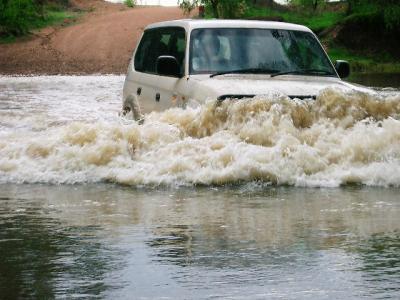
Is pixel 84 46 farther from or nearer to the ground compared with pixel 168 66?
nearer to the ground

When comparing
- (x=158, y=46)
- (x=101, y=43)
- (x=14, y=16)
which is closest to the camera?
(x=158, y=46)

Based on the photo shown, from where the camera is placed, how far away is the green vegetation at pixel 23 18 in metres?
52.5

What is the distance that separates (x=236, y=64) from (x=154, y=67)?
5.50 ft

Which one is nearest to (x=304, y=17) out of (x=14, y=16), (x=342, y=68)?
(x=14, y=16)

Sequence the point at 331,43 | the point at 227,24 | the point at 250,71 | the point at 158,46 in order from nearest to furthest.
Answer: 1. the point at 250,71
2. the point at 227,24
3. the point at 158,46
4. the point at 331,43

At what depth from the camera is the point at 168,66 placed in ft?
36.7

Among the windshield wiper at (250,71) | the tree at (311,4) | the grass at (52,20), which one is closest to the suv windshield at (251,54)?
the windshield wiper at (250,71)

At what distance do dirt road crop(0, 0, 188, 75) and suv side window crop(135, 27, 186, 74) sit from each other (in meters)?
28.1

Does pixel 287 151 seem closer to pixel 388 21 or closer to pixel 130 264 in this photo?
pixel 130 264

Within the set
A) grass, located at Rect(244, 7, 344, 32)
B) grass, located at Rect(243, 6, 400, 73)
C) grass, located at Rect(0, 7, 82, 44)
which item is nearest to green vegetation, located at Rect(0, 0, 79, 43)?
grass, located at Rect(0, 7, 82, 44)

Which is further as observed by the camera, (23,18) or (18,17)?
(23,18)

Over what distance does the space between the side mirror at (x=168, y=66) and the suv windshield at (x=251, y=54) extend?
170 millimetres

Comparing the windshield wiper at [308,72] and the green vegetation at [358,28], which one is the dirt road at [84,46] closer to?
the green vegetation at [358,28]

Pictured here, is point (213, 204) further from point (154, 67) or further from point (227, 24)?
point (154, 67)
